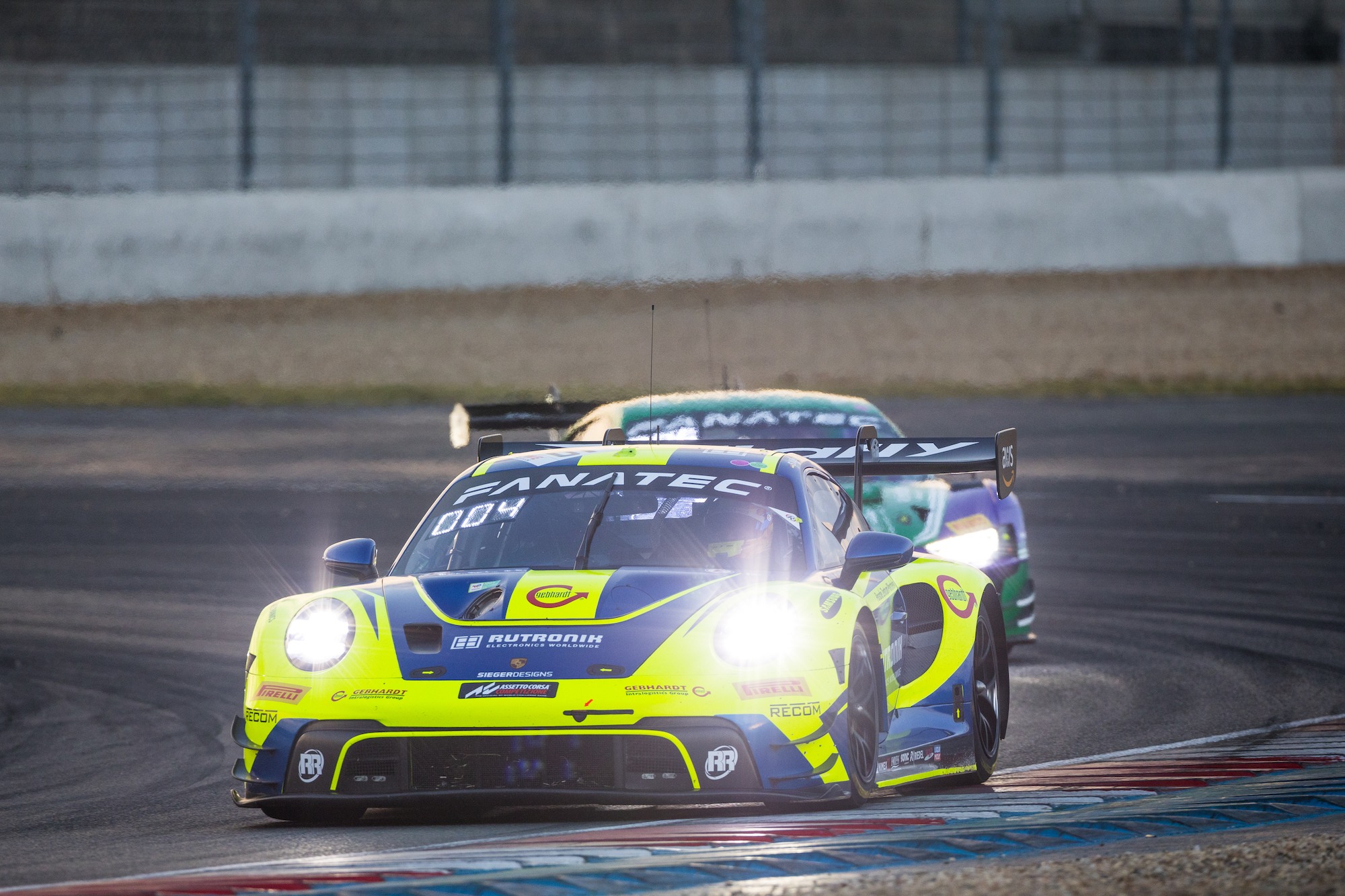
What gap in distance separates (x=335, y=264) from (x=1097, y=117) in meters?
8.65

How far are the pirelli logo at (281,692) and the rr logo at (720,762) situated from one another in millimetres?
1203

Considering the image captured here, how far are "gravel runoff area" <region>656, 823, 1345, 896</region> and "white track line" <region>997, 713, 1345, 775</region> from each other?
2.47 metres

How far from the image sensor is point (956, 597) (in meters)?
7.64

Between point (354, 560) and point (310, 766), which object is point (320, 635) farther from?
point (354, 560)

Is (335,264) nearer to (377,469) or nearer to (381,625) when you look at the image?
(377,469)

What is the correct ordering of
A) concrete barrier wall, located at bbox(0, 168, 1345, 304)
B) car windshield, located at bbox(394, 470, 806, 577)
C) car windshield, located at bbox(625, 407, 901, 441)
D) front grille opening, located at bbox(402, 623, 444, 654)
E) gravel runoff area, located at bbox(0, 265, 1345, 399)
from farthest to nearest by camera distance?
1. gravel runoff area, located at bbox(0, 265, 1345, 399)
2. concrete barrier wall, located at bbox(0, 168, 1345, 304)
3. car windshield, located at bbox(625, 407, 901, 441)
4. car windshield, located at bbox(394, 470, 806, 577)
5. front grille opening, located at bbox(402, 623, 444, 654)

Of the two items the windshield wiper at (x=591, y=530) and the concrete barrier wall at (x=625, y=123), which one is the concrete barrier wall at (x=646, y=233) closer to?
the concrete barrier wall at (x=625, y=123)

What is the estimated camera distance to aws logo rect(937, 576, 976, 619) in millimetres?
7582

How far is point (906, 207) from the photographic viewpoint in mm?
21422

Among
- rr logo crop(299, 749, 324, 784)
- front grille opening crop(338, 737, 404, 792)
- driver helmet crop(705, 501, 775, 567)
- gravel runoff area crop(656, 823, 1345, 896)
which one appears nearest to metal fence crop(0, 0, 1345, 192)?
driver helmet crop(705, 501, 775, 567)

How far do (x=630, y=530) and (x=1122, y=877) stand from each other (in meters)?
2.61

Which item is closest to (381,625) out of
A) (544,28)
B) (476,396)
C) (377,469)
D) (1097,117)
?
(377,469)

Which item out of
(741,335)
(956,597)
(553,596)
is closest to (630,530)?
(553,596)

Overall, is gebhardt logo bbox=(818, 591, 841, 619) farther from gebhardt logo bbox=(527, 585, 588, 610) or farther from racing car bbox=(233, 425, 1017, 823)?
gebhardt logo bbox=(527, 585, 588, 610)
